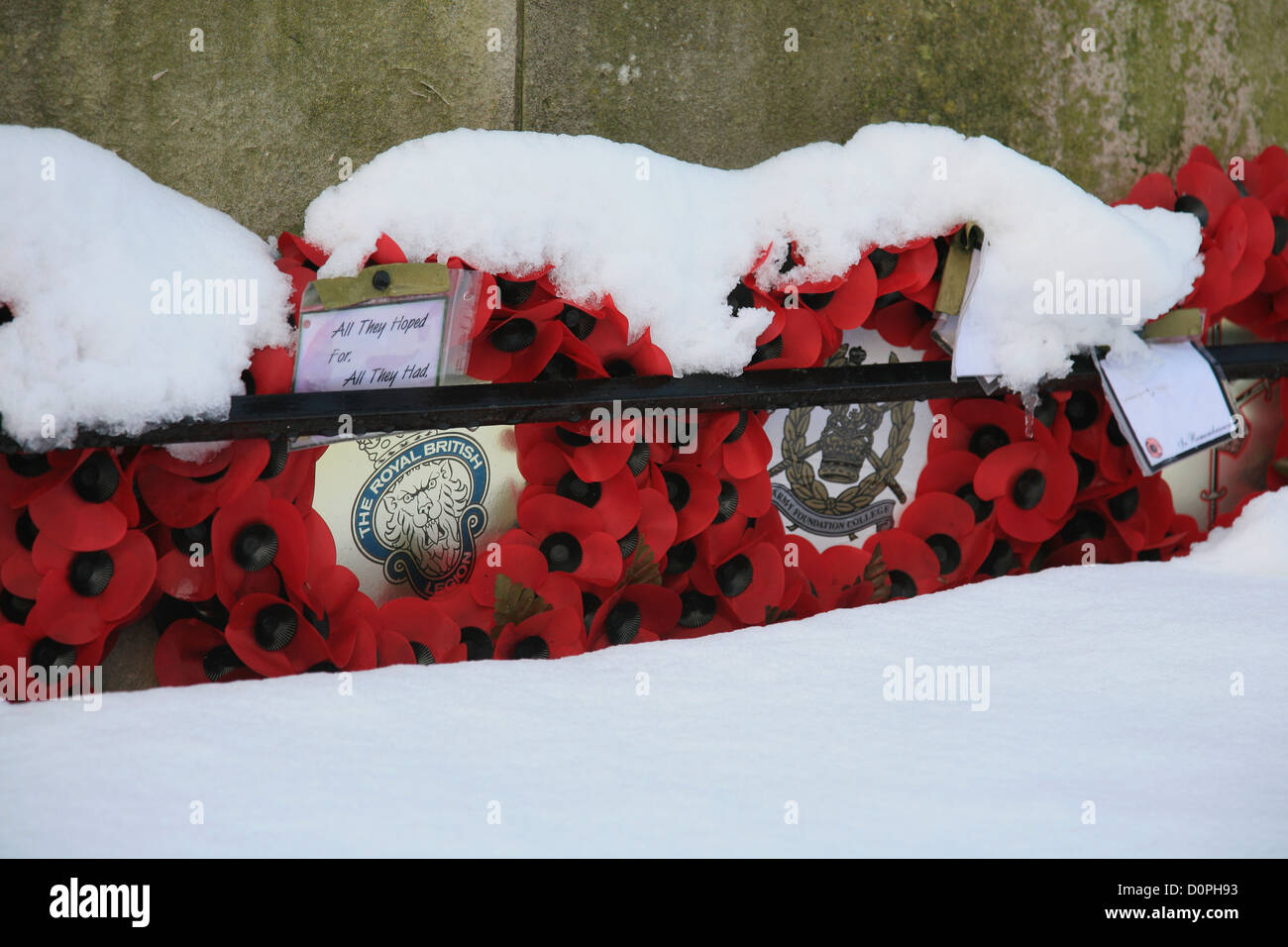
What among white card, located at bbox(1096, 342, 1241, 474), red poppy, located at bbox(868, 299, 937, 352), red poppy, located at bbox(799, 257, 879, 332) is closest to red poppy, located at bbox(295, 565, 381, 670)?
red poppy, located at bbox(799, 257, 879, 332)

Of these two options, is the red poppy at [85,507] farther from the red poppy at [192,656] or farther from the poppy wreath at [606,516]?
the red poppy at [192,656]

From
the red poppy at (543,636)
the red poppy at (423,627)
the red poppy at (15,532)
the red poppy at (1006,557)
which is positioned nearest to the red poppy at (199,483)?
the red poppy at (15,532)

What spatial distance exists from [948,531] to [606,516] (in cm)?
57

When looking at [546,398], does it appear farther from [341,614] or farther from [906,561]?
[906,561]

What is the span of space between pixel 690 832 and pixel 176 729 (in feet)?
1.77

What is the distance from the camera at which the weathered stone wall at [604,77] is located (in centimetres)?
138

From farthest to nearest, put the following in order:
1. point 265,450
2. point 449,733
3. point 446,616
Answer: point 446,616, point 265,450, point 449,733

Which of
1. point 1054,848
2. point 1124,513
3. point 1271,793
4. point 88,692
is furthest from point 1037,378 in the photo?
point 88,692

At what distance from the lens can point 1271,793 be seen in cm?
103

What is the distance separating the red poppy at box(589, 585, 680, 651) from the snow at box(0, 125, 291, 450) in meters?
0.55

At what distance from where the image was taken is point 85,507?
123cm

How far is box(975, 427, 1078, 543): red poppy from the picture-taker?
1.68 meters

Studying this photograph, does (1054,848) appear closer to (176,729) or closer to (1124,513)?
(176,729)

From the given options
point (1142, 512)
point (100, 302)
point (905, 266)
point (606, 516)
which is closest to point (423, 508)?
point (606, 516)
